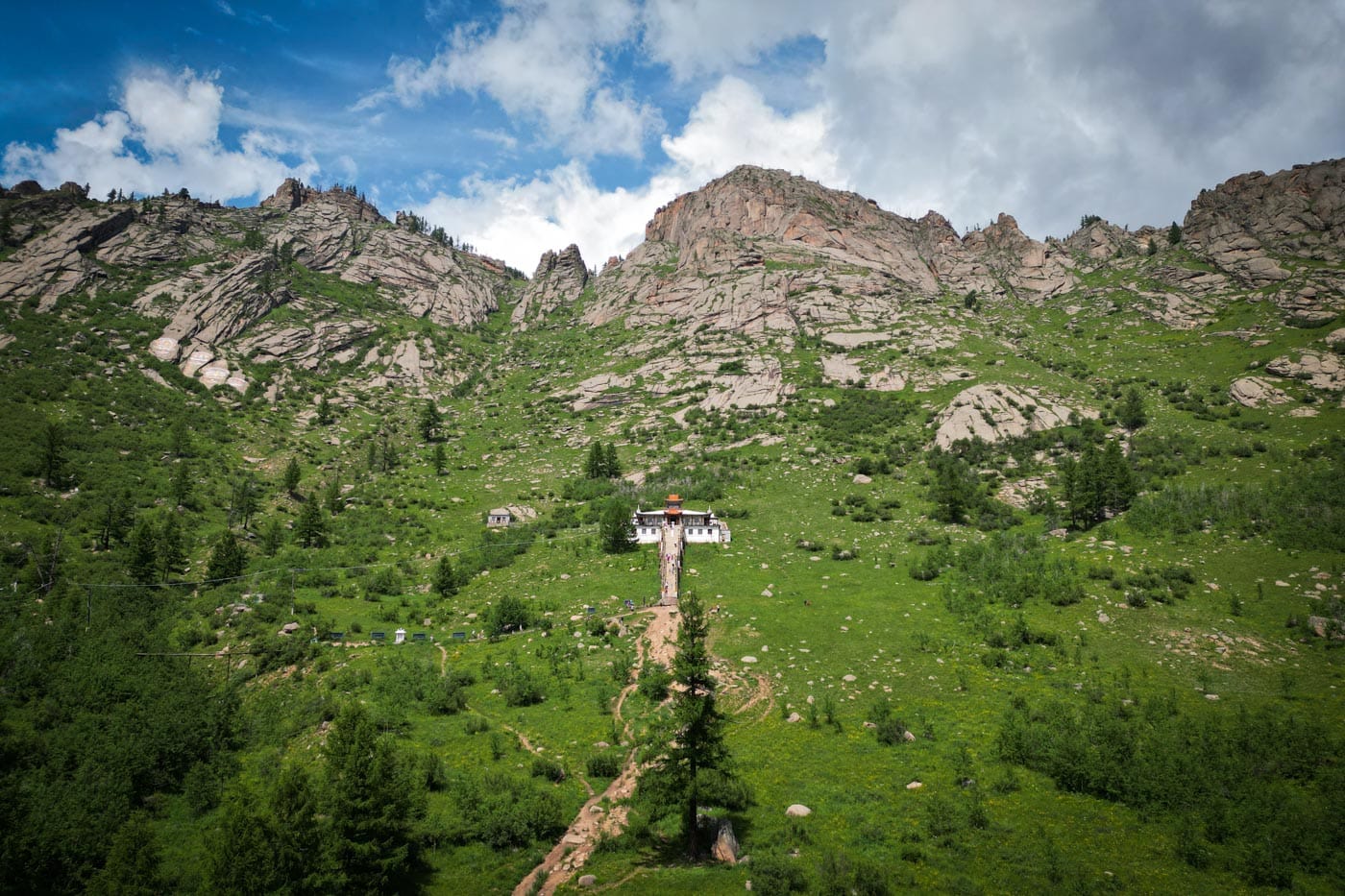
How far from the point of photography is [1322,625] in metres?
30.2

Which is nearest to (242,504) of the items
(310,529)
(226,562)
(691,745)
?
(310,529)

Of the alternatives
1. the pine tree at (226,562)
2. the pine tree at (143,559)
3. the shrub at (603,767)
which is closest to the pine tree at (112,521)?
the pine tree at (143,559)

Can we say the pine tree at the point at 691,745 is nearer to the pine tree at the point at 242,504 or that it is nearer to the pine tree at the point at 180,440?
the pine tree at the point at 242,504

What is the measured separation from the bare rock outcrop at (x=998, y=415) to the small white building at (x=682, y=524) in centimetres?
3313

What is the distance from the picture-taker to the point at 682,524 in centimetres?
5516

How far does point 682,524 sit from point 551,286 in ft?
425

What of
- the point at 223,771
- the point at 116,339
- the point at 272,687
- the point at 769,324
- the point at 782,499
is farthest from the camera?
the point at 769,324

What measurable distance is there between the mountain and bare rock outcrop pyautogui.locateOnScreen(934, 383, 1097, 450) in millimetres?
582

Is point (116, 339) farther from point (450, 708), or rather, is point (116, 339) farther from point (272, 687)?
point (450, 708)

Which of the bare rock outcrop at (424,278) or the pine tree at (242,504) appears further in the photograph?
the bare rock outcrop at (424,278)

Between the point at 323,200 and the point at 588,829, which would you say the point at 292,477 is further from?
the point at 323,200

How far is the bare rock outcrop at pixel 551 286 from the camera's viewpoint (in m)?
158

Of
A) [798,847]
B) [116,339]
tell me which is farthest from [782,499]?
[116,339]

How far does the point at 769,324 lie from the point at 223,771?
333 ft
